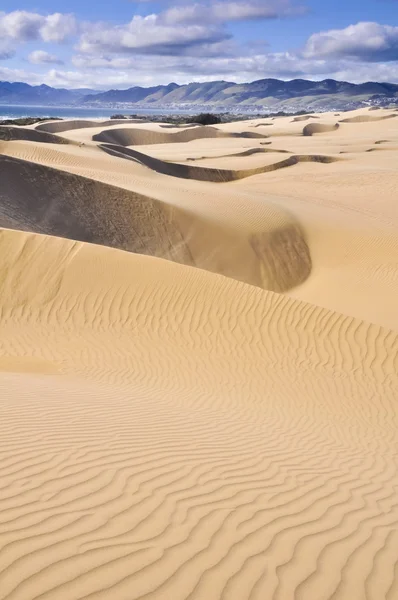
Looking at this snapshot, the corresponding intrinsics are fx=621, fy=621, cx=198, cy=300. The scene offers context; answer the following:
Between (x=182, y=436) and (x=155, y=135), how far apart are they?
59.2m

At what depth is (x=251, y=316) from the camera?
36.1 ft

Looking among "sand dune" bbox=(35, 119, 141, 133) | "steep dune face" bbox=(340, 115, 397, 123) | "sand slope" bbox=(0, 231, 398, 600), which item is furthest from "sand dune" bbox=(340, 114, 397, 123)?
"sand slope" bbox=(0, 231, 398, 600)

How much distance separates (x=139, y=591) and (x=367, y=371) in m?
7.38

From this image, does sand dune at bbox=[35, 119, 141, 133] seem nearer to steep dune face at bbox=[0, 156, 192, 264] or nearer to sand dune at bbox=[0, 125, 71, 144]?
sand dune at bbox=[0, 125, 71, 144]

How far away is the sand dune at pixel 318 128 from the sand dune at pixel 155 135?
848 cm

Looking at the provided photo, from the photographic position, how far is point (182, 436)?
5.59m

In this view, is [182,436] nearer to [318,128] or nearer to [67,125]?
[67,125]

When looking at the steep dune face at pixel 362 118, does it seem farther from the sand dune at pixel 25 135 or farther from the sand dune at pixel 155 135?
the sand dune at pixel 25 135

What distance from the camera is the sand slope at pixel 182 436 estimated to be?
3.21m

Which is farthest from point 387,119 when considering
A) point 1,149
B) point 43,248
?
point 43,248

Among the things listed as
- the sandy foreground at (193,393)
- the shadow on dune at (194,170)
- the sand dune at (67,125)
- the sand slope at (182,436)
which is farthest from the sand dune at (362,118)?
the sand slope at (182,436)

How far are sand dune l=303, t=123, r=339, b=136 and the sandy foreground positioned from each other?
170ft

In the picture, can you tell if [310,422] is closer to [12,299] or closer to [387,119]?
[12,299]

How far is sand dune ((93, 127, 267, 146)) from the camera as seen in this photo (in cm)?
5831
